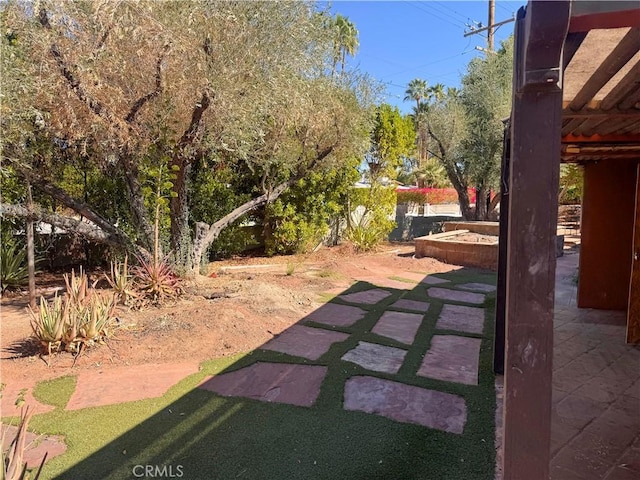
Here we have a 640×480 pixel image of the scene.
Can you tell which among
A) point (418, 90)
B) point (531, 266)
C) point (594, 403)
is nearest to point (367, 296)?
point (594, 403)

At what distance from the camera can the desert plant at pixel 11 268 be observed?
262 inches

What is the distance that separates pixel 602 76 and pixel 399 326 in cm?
335

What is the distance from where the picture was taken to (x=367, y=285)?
7.11m

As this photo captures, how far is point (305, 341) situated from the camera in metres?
4.36

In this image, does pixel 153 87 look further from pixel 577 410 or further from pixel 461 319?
pixel 577 410

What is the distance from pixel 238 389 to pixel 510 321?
7.98ft

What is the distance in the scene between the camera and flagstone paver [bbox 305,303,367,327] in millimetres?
5062

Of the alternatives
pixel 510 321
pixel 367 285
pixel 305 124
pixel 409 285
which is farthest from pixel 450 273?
pixel 510 321

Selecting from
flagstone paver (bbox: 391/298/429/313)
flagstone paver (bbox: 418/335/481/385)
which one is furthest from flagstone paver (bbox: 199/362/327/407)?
flagstone paver (bbox: 391/298/429/313)

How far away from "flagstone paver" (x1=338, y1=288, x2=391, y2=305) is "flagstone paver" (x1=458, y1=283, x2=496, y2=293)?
58.6 inches

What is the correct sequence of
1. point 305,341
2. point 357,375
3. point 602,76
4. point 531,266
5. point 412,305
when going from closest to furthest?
1. point 531,266
2. point 602,76
3. point 357,375
4. point 305,341
5. point 412,305

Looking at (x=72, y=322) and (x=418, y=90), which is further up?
(x=418, y=90)

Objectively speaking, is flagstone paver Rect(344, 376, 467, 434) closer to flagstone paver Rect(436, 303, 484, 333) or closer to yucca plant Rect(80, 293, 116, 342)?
flagstone paver Rect(436, 303, 484, 333)

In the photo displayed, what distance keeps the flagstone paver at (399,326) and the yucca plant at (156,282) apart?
2628mm
